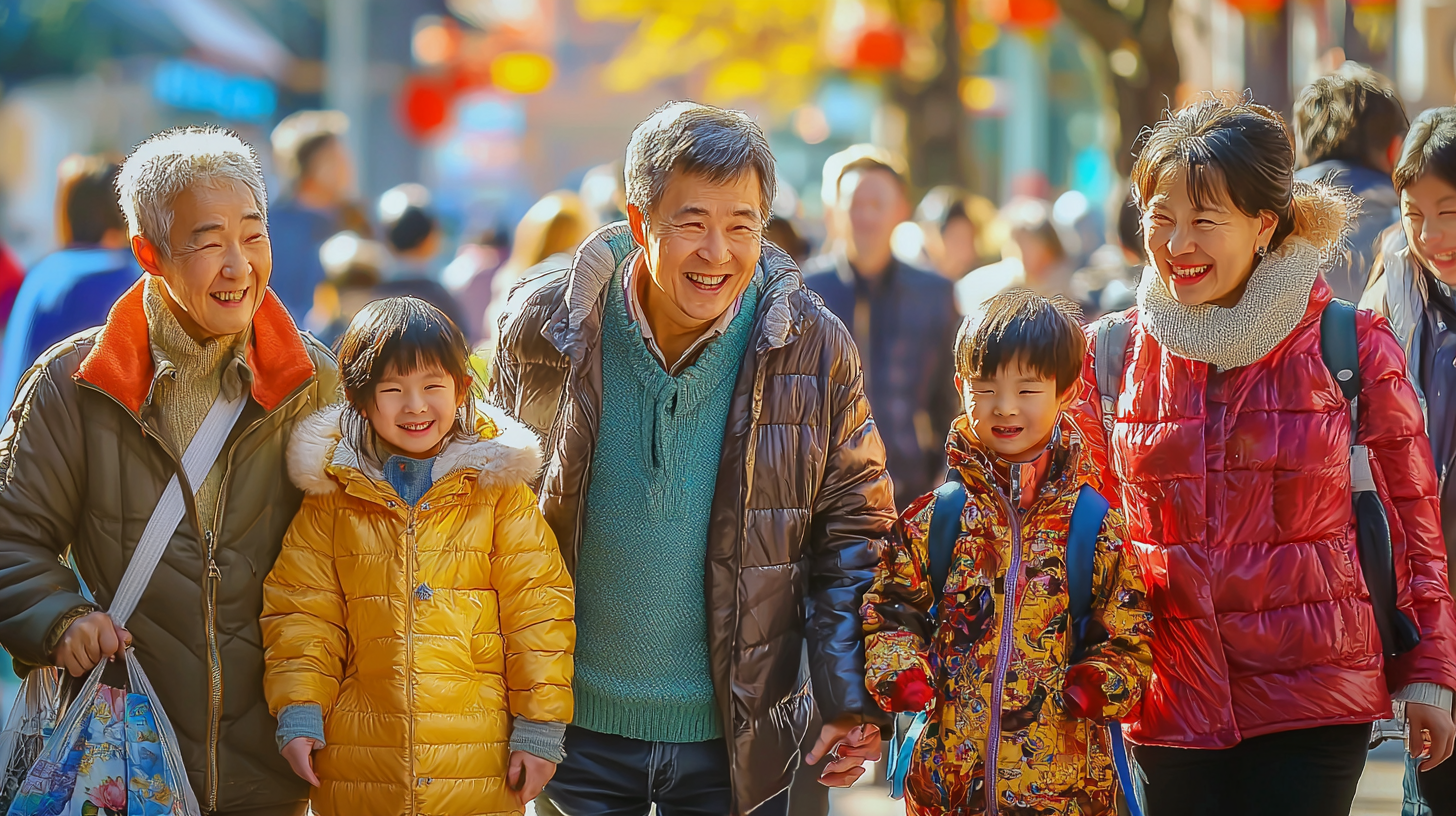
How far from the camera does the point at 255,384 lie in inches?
128

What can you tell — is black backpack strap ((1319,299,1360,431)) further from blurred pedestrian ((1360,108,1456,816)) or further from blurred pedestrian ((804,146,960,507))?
blurred pedestrian ((804,146,960,507))

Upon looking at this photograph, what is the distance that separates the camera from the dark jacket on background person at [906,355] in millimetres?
6551

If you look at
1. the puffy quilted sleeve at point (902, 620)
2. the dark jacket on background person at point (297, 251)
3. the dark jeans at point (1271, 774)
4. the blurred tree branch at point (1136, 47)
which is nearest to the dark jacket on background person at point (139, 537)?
the puffy quilted sleeve at point (902, 620)

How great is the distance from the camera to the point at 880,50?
15852mm

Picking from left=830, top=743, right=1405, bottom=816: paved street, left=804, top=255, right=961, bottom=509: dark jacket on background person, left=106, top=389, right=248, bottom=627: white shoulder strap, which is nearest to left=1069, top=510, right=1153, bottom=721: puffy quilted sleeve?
left=106, top=389, right=248, bottom=627: white shoulder strap

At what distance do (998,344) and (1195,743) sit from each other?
0.95 meters

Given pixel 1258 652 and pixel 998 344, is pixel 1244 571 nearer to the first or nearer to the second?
pixel 1258 652

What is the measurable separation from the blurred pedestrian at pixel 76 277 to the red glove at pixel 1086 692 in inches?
157

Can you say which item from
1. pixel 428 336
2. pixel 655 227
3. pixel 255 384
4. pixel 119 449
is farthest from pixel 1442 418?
pixel 119 449

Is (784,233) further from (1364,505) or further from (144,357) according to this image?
(144,357)

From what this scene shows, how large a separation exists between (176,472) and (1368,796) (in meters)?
4.80

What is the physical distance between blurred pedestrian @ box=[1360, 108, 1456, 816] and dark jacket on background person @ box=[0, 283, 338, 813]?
2.70 metres

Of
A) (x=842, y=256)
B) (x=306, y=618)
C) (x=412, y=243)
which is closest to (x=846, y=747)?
(x=306, y=618)

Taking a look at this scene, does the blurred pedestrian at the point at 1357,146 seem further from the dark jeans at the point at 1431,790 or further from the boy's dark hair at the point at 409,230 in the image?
the boy's dark hair at the point at 409,230
